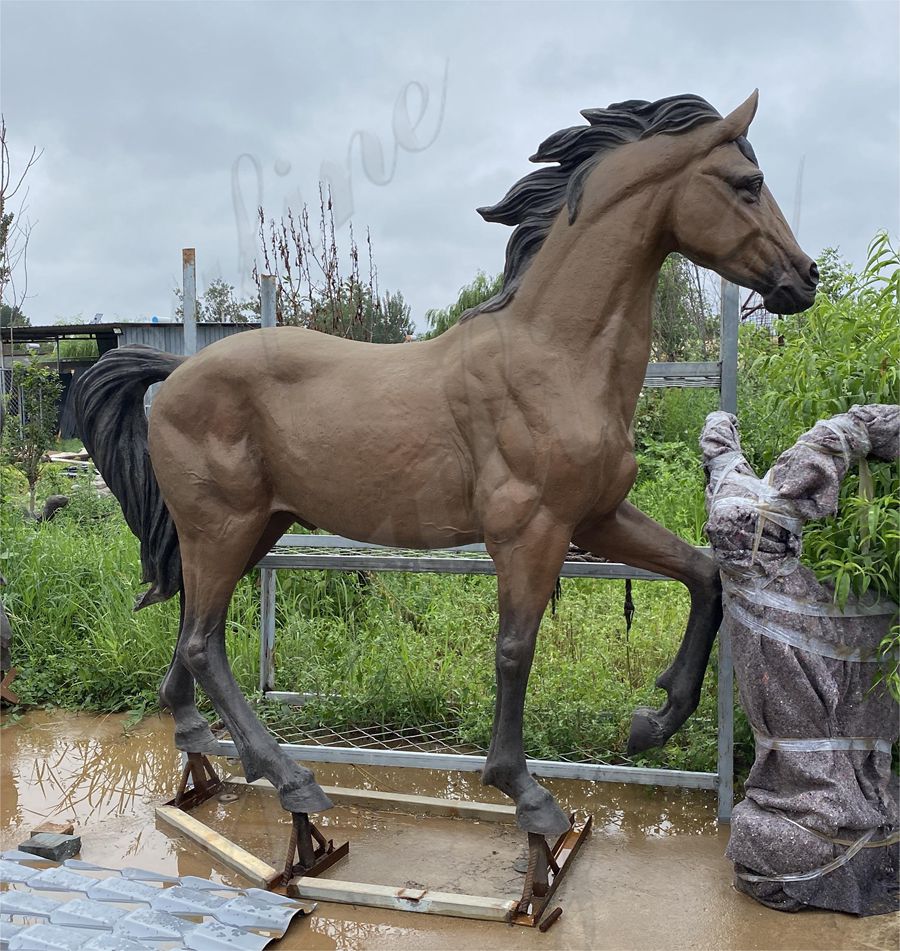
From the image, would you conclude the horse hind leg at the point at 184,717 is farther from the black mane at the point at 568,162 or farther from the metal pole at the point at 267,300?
the black mane at the point at 568,162

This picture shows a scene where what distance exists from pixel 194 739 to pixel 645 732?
181 centimetres

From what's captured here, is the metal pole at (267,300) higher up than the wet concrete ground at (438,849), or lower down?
higher up

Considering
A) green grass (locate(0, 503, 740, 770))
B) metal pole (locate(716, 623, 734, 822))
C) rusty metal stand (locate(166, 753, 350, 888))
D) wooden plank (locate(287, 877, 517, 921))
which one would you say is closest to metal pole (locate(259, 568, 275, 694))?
green grass (locate(0, 503, 740, 770))

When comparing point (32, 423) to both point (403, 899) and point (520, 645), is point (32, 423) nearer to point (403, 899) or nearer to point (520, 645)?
point (403, 899)

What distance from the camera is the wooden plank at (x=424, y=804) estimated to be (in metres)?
3.40

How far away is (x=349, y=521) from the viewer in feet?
10.0

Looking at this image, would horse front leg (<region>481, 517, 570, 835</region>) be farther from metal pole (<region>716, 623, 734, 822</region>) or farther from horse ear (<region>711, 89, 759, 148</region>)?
horse ear (<region>711, 89, 759, 148</region>)

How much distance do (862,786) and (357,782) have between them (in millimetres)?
2156

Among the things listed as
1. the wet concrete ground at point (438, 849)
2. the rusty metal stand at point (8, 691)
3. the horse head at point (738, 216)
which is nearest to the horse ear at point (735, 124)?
the horse head at point (738, 216)

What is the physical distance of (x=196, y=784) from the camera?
12.2 ft

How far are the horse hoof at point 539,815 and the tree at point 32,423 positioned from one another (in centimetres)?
828

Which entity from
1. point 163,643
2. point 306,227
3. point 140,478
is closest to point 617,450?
point 306,227

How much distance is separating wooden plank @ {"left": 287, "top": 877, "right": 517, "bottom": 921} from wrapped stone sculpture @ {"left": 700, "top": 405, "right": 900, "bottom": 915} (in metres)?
0.78

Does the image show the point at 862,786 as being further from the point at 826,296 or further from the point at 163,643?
the point at 163,643
